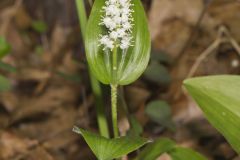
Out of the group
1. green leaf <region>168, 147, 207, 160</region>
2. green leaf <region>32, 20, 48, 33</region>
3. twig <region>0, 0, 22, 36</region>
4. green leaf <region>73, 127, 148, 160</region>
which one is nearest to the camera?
green leaf <region>73, 127, 148, 160</region>

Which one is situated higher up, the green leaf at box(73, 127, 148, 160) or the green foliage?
the green leaf at box(73, 127, 148, 160)

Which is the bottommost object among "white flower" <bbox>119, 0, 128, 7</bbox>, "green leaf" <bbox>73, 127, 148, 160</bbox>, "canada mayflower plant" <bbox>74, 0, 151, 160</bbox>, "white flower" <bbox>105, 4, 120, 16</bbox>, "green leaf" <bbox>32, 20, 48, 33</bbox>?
"green leaf" <bbox>32, 20, 48, 33</bbox>

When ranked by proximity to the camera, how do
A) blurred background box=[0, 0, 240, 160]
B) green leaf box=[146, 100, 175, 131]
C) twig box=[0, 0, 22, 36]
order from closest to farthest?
green leaf box=[146, 100, 175, 131]
blurred background box=[0, 0, 240, 160]
twig box=[0, 0, 22, 36]

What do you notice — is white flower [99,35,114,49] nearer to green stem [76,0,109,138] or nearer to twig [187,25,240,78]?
green stem [76,0,109,138]

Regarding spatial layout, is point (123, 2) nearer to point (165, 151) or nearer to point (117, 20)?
point (117, 20)

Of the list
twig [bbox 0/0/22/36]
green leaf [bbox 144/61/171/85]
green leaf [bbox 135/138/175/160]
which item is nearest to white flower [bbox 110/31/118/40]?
green leaf [bbox 135/138/175/160]

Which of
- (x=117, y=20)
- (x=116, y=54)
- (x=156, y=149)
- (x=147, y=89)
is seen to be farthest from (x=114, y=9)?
(x=147, y=89)
